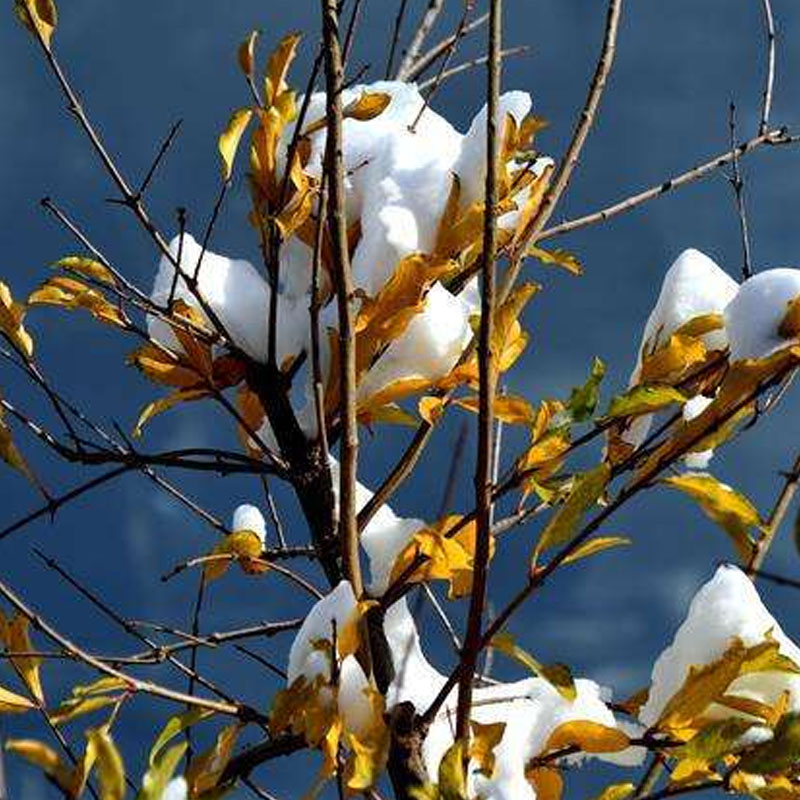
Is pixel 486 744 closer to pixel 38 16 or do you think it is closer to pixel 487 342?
pixel 487 342

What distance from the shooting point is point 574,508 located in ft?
3.65

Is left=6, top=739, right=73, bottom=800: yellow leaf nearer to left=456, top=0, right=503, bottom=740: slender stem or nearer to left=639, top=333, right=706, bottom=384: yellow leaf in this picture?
left=456, top=0, right=503, bottom=740: slender stem

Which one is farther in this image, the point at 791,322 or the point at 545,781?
the point at 545,781

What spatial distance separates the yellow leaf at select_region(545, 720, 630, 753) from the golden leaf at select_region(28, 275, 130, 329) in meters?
0.59

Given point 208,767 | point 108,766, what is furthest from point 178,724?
point 108,766

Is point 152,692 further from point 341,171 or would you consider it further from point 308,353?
point 341,171

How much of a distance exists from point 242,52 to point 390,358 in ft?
1.27

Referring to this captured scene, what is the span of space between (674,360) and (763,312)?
7.4 inches

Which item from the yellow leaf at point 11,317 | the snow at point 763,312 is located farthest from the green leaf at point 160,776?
the yellow leaf at point 11,317

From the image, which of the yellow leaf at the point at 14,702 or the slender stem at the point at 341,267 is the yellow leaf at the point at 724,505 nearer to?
the slender stem at the point at 341,267

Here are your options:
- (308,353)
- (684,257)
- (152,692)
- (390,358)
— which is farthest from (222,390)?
(684,257)

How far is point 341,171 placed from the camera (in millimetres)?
1232

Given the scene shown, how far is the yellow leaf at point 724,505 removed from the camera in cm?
115

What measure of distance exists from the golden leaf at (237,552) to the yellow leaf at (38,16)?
1.72 feet
